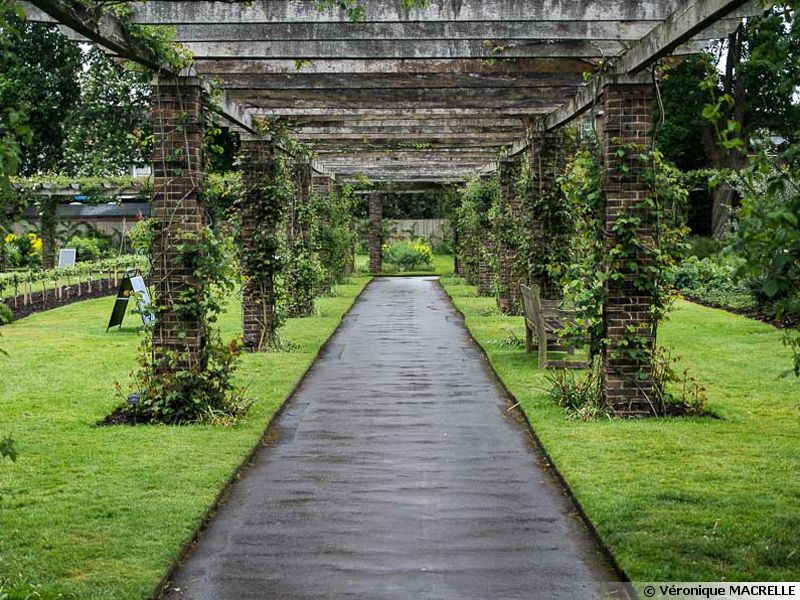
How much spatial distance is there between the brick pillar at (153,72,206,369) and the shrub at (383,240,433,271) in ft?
106

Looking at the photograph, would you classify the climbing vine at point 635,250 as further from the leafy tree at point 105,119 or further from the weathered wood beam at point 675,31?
the leafy tree at point 105,119

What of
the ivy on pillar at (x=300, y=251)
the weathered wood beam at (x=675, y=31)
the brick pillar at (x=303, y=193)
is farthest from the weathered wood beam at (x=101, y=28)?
the brick pillar at (x=303, y=193)

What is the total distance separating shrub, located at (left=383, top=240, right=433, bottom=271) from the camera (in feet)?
139

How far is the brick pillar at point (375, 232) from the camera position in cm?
4034

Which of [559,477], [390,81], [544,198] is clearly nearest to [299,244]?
[544,198]

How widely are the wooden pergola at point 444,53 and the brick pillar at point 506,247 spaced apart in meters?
6.73

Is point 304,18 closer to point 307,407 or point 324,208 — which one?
point 307,407

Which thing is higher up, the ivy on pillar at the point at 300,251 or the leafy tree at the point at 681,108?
the leafy tree at the point at 681,108

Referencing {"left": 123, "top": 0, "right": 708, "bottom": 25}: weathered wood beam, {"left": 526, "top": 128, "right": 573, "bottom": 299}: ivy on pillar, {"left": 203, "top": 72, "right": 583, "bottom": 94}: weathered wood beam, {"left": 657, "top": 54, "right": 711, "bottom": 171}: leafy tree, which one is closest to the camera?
{"left": 123, "top": 0, "right": 708, "bottom": 25}: weathered wood beam

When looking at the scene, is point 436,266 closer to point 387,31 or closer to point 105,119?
point 105,119

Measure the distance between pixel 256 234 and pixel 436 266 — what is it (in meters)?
31.2

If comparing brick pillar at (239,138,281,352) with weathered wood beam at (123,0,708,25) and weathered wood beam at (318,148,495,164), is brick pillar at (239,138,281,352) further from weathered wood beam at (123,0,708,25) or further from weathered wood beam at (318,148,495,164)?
weathered wood beam at (318,148,495,164)

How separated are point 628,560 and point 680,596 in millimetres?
521

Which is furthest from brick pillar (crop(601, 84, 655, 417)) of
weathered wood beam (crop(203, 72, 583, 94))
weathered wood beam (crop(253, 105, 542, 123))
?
weathered wood beam (crop(253, 105, 542, 123))
